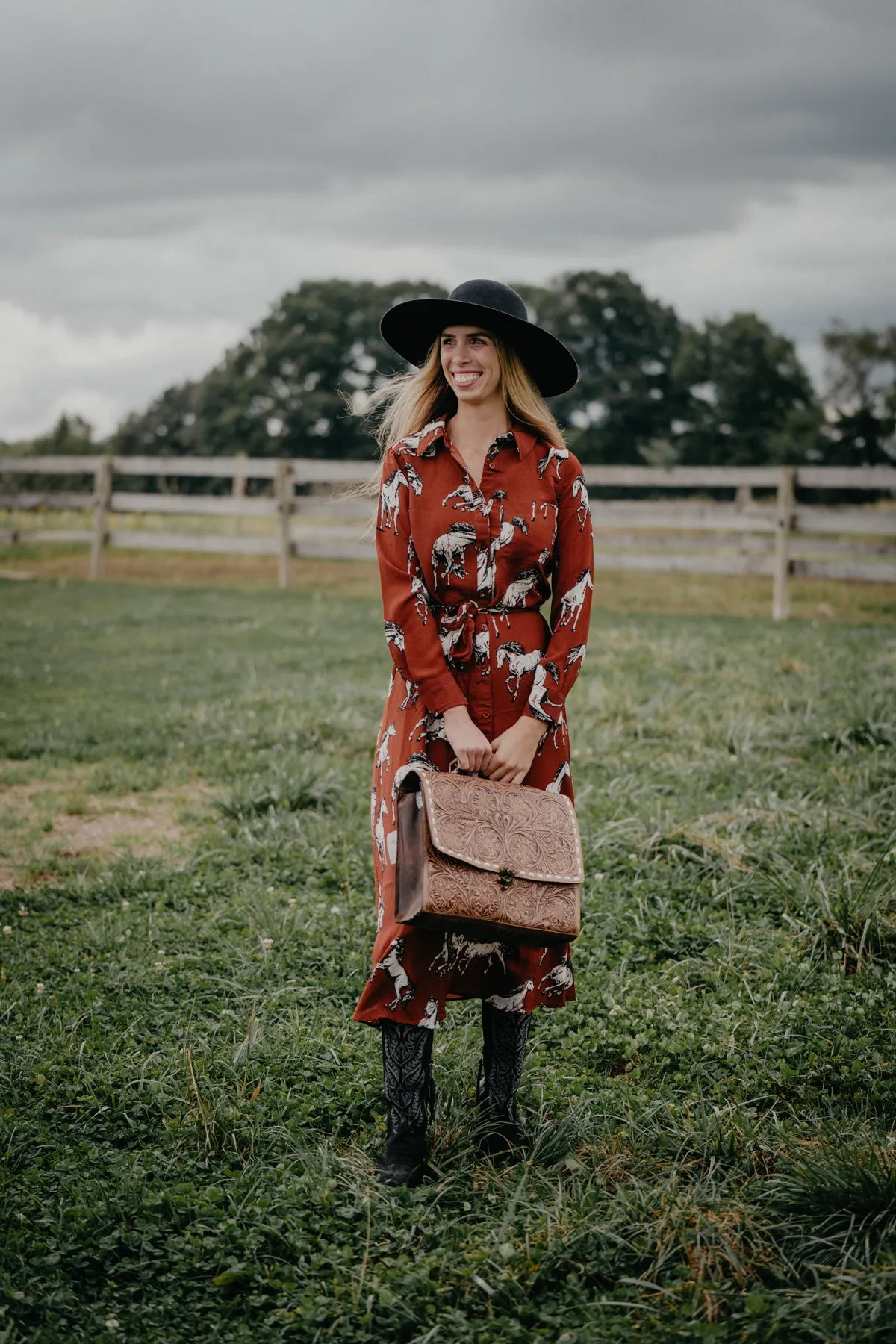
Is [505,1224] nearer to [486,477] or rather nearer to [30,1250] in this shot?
[30,1250]

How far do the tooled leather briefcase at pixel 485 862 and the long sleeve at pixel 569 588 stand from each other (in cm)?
26

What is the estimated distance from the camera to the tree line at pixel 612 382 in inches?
1742

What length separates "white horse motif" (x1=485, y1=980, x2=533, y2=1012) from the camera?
2.84m

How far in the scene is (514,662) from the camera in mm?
2760

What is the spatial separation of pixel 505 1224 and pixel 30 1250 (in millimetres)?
1019

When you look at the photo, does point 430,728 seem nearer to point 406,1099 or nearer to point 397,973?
point 397,973

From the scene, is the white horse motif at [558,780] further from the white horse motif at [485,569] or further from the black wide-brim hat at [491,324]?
the black wide-brim hat at [491,324]

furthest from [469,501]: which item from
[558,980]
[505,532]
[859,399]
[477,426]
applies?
[859,399]

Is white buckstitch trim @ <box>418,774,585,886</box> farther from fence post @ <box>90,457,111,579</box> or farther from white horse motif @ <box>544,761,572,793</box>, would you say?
fence post @ <box>90,457,111,579</box>

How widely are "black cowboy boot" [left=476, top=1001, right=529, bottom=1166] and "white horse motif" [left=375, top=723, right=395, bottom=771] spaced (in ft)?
2.20

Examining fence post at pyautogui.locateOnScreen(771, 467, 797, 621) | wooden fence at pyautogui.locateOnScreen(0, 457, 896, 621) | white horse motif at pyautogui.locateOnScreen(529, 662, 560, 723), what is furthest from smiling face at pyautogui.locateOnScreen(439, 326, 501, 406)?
fence post at pyautogui.locateOnScreen(771, 467, 797, 621)

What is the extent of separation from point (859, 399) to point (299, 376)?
Result: 75.3ft

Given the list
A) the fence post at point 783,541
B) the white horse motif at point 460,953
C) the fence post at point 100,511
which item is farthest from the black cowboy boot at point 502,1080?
the fence post at point 100,511

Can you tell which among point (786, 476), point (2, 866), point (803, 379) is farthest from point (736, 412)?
point (2, 866)
